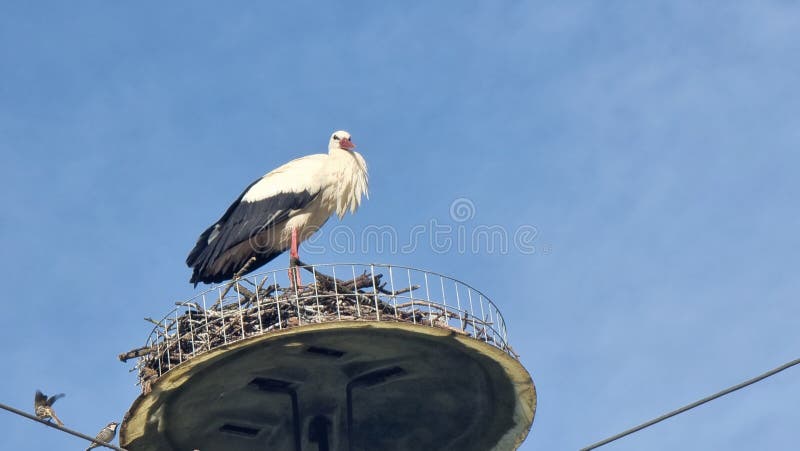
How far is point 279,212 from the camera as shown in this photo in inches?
909

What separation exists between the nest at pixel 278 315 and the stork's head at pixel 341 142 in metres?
5.45

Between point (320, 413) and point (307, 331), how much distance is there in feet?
10.2

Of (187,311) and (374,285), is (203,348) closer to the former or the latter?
(187,311)

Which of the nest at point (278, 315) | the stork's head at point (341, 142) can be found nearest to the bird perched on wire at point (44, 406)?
the nest at point (278, 315)

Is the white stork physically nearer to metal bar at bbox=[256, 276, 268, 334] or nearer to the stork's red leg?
the stork's red leg

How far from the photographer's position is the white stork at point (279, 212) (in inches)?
896

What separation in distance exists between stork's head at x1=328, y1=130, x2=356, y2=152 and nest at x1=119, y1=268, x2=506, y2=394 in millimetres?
5455

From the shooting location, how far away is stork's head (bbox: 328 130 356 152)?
2459 cm

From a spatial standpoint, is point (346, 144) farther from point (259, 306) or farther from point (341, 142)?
point (259, 306)

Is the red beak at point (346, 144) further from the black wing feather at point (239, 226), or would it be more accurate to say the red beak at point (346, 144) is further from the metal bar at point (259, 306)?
the metal bar at point (259, 306)

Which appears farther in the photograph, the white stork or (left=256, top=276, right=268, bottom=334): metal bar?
the white stork

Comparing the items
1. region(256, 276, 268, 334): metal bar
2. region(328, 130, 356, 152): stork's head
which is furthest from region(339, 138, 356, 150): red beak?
region(256, 276, 268, 334): metal bar

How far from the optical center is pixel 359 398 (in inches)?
851

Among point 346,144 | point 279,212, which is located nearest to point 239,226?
point 279,212
